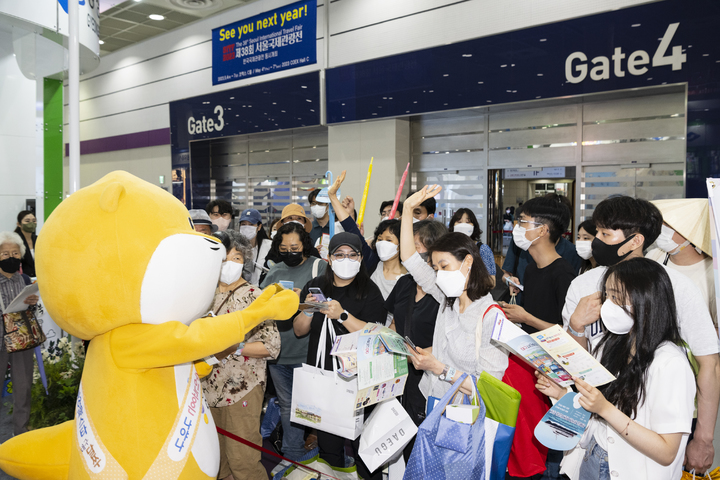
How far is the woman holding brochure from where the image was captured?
168 cm

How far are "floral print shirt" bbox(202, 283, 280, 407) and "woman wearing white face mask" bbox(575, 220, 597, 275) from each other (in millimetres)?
2436

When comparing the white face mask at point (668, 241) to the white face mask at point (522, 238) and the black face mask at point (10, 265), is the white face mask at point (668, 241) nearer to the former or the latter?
the white face mask at point (522, 238)

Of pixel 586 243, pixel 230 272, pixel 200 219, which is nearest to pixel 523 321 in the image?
pixel 586 243

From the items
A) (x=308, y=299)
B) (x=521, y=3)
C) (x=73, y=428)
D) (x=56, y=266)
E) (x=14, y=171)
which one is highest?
(x=521, y=3)

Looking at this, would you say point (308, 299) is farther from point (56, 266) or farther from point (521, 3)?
point (521, 3)

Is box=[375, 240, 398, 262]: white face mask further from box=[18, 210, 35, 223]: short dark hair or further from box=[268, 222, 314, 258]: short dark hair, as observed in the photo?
box=[18, 210, 35, 223]: short dark hair

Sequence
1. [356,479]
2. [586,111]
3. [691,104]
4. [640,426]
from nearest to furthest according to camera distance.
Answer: [640,426]
[356,479]
[691,104]
[586,111]

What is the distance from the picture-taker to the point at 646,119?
569 cm

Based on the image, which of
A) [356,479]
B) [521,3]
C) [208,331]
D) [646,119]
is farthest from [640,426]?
[521,3]

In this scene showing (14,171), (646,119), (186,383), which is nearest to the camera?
(186,383)

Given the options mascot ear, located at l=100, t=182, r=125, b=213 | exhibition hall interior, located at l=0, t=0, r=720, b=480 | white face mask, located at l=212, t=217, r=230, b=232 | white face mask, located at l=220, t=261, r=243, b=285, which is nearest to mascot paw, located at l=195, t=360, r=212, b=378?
exhibition hall interior, located at l=0, t=0, r=720, b=480

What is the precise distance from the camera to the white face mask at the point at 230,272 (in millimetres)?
2832

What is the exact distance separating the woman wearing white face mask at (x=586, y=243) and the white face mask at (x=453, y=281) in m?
1.87

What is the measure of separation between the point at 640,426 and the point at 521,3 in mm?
5588
